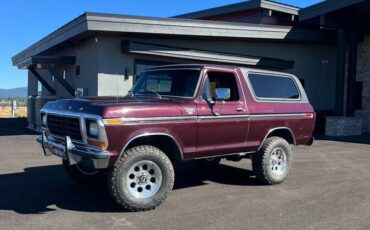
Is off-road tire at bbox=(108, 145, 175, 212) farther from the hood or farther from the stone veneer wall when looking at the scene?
the stone veneer wall

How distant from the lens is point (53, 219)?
5125mm

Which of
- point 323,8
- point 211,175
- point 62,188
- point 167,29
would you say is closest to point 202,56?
point 167,29

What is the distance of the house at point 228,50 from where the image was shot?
44.0 ft

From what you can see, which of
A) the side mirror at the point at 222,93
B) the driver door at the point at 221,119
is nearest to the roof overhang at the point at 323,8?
the driver door at the point at 221,119

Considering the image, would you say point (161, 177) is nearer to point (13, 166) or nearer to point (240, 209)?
point (240, 209)

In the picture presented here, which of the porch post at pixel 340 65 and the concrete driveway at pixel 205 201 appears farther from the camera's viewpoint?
the porch post at pixel 340 65

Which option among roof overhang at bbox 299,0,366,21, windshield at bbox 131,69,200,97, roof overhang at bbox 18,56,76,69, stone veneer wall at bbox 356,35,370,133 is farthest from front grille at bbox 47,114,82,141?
stone veneer wall at bbox 356,35,370,133

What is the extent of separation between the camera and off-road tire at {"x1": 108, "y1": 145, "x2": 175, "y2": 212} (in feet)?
17.6

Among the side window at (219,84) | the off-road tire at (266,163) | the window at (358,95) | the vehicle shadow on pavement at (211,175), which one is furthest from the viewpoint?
the window at (358,95)

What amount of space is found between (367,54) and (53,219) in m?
17.1

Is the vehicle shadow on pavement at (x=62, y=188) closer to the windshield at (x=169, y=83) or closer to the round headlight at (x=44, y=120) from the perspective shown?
the round headlight at (x=44, y=120)

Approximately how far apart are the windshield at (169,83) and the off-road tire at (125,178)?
114 centimetres

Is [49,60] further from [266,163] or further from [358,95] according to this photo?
[358,95]

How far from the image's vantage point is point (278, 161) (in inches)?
298
